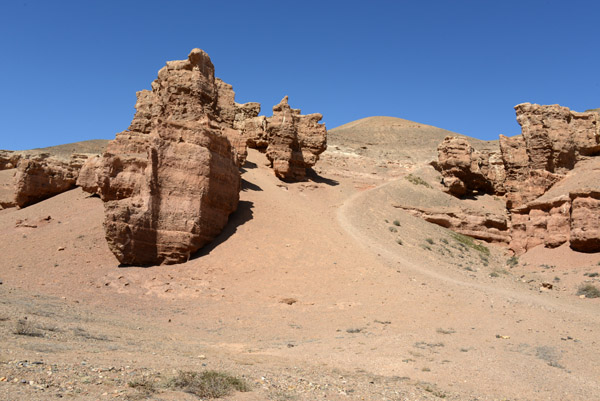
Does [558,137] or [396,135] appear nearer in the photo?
[558,137]

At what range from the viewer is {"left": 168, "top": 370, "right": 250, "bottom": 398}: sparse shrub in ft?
18.5

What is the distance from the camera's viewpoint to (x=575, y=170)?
23766 millimetres

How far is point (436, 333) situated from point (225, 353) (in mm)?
5095

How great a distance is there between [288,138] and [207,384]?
914 inches

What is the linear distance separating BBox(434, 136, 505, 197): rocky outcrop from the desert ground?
595cm

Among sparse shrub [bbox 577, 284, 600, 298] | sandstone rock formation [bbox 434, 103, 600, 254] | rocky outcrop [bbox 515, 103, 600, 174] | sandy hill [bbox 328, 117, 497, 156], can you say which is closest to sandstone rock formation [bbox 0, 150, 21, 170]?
sandy hill [bbox 328, 117, 497, 156]

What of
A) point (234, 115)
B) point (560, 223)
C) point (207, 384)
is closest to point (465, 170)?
point (560, 223)

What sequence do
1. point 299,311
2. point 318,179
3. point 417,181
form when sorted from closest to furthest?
point 299,311 < point 318,179 < point 417,181

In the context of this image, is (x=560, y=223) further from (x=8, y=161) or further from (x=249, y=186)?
(x=8, y=161)

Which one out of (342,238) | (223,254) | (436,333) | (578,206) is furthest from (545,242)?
(223,254)

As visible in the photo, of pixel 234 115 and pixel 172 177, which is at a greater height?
pixel 234 115

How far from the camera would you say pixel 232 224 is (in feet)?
61.7

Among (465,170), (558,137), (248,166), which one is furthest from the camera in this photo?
(465,170)

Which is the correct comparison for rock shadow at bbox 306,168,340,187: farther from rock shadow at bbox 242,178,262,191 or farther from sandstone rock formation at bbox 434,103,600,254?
sandstone rock formation at bbox 434,103,600,254
